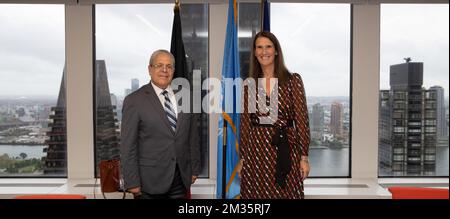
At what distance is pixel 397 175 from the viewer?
421 cm

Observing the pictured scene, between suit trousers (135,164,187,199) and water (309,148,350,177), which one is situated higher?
suit trousers (135,164,187,199)

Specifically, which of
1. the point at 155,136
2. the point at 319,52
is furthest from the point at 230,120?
the point at 319,52

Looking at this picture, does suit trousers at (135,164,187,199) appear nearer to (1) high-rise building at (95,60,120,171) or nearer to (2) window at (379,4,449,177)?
(1) high-rise building at (95,60,120,171)

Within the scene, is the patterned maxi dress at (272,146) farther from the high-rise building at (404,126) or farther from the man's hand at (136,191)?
the high-rise building at (404,126)

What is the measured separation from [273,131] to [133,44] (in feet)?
8.57

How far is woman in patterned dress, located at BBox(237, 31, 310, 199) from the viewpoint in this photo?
2.04 metres

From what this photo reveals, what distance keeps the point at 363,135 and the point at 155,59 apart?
292cm

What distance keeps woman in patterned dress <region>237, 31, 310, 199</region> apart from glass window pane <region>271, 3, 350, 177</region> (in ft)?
6.55

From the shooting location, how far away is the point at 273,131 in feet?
6.72

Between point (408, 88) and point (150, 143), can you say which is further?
point (408, 88)

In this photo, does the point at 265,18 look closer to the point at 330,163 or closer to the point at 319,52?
the point at 319,52

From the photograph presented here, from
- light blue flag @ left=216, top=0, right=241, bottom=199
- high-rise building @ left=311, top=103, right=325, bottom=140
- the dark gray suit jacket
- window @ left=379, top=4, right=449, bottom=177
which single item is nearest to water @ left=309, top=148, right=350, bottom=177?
high-rise building @ left=311, top=103, right=325, bottom=140

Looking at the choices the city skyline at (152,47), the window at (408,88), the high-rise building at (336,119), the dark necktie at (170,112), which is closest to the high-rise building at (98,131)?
the city skyline at (152,47)
